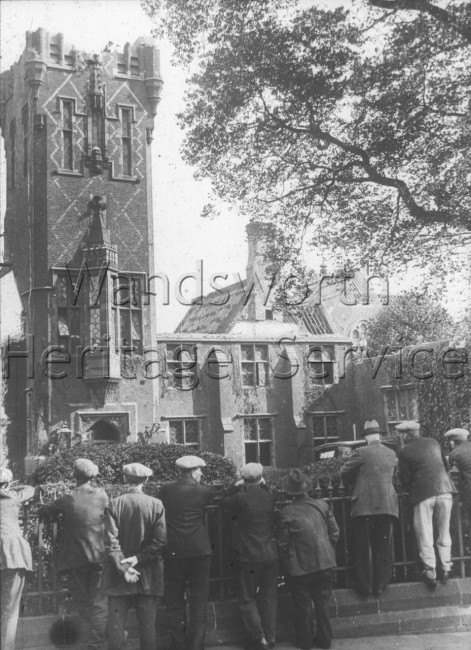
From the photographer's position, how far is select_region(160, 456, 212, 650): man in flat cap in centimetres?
657

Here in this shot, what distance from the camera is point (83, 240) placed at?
2317 cm

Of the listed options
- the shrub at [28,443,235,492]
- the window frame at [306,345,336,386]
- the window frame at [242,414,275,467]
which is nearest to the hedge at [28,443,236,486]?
the shrub at [28,443,235,492]

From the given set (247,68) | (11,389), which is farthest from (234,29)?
(11,389)

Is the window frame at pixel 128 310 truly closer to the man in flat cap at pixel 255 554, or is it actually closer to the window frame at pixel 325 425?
the window frame at pixel 325 425

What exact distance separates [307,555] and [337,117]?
7.74 metres

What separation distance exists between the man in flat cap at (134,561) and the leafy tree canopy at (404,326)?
3359cm

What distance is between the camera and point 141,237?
2388 cm

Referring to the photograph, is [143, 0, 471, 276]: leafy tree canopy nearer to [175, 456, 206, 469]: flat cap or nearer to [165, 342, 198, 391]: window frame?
[175, 456, 206, 469]: flat cap

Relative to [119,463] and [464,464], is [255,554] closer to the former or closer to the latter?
[464,464]

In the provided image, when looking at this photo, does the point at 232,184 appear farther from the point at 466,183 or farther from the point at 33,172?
the point at 33,172

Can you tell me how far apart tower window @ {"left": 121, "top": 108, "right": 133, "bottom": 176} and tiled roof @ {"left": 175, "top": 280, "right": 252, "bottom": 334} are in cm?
761

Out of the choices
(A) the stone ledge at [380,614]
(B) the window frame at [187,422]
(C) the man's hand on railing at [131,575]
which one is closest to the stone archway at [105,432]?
(B) the window frame at [187,422]

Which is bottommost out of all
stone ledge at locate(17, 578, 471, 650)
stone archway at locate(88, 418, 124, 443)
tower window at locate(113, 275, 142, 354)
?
stone ledge at locate(17, 578, 471, 650)

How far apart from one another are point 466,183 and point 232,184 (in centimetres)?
406
